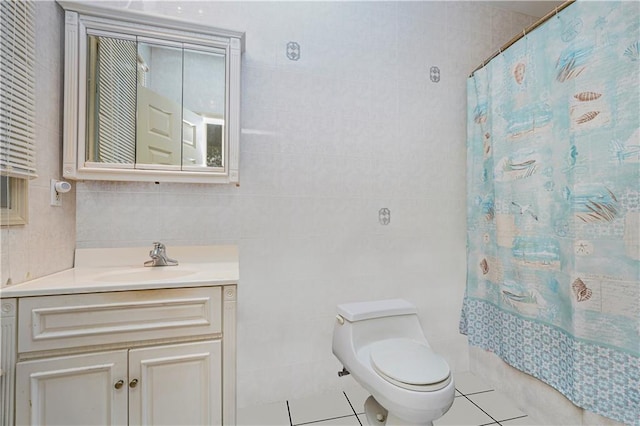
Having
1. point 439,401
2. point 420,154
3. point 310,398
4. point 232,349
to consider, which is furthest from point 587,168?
point 310,398

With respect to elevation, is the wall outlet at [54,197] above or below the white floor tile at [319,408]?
above

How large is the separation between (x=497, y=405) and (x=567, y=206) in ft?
3.62

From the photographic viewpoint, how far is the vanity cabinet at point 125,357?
0.97 metres

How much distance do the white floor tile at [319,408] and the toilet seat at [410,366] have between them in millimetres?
429

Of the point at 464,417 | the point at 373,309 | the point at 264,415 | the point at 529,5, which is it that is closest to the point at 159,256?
the point at 264,415

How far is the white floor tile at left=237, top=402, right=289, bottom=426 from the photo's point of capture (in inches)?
58.9

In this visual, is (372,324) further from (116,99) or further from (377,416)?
(116,99)

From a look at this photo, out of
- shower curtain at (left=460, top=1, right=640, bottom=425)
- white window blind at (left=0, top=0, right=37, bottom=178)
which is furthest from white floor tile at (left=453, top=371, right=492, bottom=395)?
white window blind at (left=0, top=0, right=37, bottom=178)

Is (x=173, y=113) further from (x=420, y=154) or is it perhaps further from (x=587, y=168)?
(x=587, y=168)

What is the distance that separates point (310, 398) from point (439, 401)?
80cm

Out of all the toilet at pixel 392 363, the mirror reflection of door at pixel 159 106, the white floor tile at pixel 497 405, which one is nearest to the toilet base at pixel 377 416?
the toilet at pixel 392 363

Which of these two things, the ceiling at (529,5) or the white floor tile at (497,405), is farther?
the ceiling at (529,5)

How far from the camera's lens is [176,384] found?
1.10 m

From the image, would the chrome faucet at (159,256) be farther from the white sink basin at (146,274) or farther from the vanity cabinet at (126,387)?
the vanity cabinet at (126,387)
